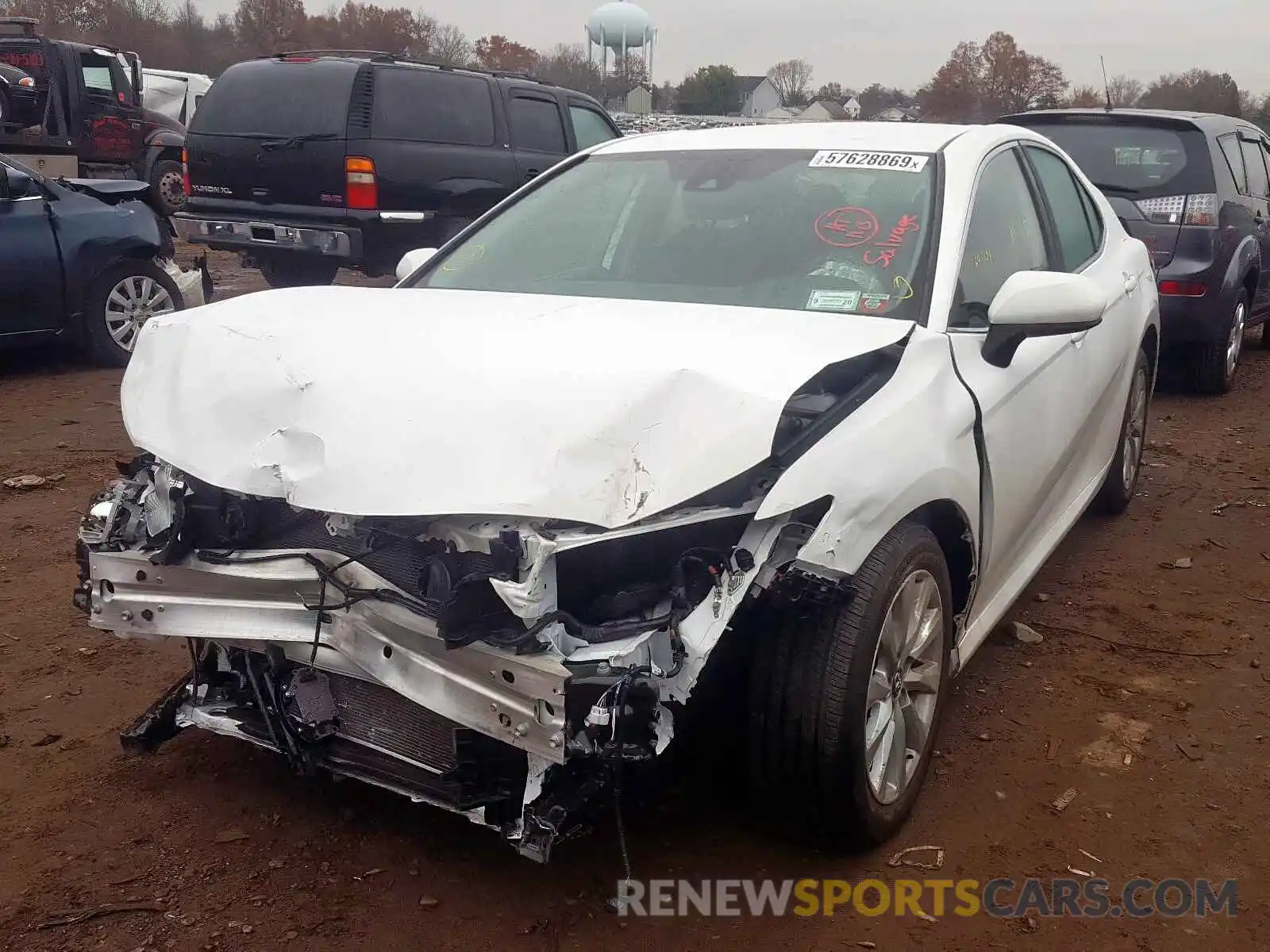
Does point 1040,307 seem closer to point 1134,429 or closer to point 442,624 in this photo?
point 442,624

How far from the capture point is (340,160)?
351 inches

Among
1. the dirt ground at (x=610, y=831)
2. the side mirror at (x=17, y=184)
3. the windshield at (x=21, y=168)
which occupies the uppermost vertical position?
the windshield at (x=21, y=168)

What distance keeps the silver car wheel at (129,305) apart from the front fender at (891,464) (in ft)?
21.8

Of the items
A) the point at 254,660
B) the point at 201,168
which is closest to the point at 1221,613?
the point at 254,660

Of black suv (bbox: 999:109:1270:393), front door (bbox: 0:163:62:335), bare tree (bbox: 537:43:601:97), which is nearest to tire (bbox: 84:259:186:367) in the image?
front door (bbox: 0:163:62:335)

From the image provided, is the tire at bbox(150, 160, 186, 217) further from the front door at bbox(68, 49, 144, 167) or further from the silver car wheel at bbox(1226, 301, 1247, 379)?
the silver car wheel at bbox(1226, 301, 1247, 379)

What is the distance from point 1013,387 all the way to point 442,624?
72.0 inches

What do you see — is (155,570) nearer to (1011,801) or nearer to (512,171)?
(1011,801)

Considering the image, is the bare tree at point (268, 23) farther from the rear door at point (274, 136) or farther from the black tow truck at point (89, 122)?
the rear door at point (274, 136)

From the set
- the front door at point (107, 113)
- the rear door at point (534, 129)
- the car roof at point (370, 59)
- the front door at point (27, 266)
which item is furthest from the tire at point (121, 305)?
the front door at point (107, 113)

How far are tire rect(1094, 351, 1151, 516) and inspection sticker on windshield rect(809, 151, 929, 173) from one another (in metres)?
1.80

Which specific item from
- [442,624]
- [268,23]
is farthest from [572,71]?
[442,624]

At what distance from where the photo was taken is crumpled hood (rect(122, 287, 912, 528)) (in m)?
2.25

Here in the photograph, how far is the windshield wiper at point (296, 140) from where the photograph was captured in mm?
8969
